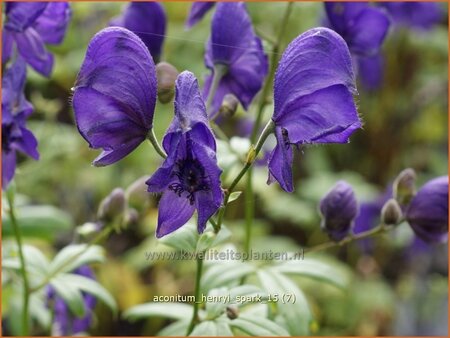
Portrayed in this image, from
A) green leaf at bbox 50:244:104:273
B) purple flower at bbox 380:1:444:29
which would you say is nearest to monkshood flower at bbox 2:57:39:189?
green leaf at bbox 50:244:104:273

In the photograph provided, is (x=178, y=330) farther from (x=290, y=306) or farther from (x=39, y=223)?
(x=39, y=223)

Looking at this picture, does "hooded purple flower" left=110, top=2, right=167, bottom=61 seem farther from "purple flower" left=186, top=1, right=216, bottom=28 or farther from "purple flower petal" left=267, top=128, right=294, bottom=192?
"purple flower petal" left=267, top=128, right=294, bottom=192

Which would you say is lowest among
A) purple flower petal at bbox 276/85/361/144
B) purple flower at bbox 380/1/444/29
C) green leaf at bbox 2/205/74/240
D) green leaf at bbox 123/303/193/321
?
green leaf at bbox 123/303/193/321

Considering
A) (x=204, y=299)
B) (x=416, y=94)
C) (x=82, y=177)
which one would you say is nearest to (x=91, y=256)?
(x=204, y=299)

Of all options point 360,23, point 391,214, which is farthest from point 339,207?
point 360,23

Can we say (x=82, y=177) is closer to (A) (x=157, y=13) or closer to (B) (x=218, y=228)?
(A) (x=157, y=13)

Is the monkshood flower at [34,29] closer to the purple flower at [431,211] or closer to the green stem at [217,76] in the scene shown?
the green stem at [217,76]
